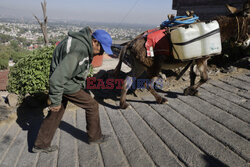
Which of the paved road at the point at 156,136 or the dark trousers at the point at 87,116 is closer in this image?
the paved road at the point at 156,136

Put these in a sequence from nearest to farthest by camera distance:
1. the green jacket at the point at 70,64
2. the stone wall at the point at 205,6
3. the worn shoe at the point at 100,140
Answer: the green jacket at the point at 70,64, the worn shoe at the point at 100,140, the stone wall at the point at 205,6

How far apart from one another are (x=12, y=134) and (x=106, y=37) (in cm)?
268

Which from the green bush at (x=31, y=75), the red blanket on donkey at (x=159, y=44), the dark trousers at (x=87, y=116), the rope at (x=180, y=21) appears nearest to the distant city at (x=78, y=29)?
the red blanket on donkey at (x=159, y=44)

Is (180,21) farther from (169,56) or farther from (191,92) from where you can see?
(191,92)

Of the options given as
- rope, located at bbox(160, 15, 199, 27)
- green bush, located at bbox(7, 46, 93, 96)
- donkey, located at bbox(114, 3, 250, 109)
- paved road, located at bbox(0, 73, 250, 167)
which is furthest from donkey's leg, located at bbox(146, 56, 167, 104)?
green bush, located at bbox(7, 46, 93, 96)

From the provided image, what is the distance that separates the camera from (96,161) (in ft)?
7.82

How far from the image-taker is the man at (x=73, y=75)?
6.85 feet

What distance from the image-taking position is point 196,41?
3.20m

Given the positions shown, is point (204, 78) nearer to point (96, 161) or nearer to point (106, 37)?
point (106, 37)

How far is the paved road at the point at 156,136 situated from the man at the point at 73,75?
300 mm

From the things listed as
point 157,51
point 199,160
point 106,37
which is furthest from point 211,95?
point 106,37

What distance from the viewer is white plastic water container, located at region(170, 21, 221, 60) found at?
3.17m

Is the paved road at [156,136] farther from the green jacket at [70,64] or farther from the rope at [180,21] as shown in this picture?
the rope at [180,21]

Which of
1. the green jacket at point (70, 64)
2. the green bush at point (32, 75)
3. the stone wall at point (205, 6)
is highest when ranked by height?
the stone wall at point (205, 6)
